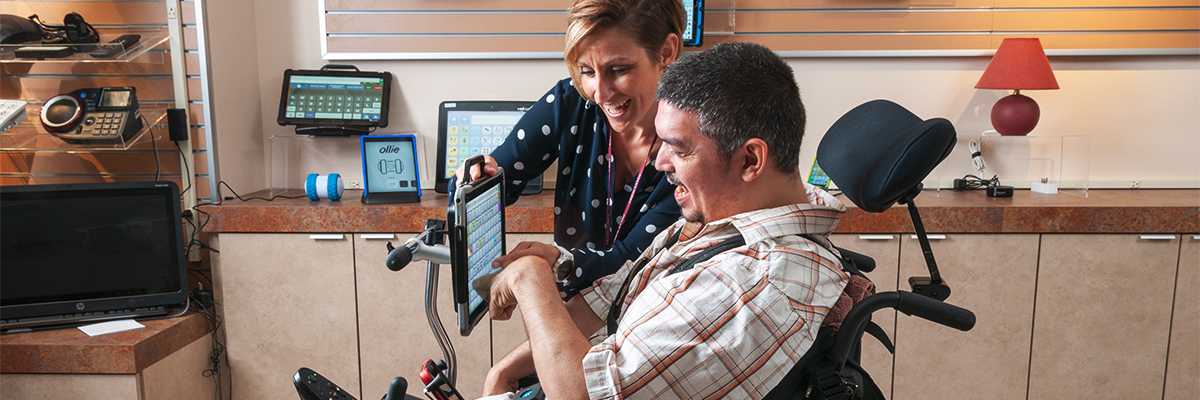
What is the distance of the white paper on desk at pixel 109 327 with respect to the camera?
2238 mm

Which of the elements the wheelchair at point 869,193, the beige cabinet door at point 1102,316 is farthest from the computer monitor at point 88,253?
the beige cabinet door at point 1102,316

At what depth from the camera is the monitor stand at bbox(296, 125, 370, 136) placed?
2748mm

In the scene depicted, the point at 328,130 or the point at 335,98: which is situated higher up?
the point at 335,98

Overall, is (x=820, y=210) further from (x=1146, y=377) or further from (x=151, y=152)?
(x=151, y=152)

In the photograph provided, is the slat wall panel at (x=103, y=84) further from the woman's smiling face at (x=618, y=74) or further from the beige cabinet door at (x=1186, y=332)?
the beige cabinet door at (x=1186, y=332)

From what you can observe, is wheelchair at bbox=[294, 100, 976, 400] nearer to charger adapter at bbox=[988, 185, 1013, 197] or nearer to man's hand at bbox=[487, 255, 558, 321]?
man's hand at bbox=[487, 255, 558, 321]

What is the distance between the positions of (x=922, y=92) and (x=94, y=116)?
3.07 m

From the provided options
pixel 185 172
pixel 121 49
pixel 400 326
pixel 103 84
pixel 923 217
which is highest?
pixel 121 49

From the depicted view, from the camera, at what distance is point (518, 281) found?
1.16 metres

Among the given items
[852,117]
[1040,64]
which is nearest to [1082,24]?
[1040,64]

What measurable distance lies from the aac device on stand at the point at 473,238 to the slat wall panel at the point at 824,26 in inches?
60.8

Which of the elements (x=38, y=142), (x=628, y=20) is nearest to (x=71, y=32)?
(x=38, y=142)

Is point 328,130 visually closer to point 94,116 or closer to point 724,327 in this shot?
point 94,116

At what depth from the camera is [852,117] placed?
1.16 meters
